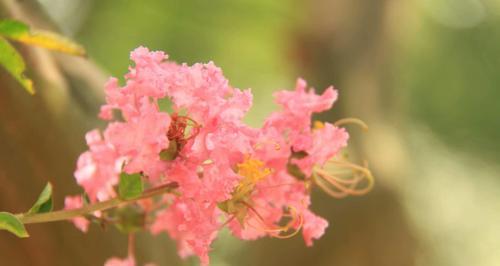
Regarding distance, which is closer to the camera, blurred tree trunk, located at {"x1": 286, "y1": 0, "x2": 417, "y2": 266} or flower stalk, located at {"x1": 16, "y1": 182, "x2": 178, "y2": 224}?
flower stalk, located at {"x1": 16, "y1": 182, "x2": 178, "y2": 224}

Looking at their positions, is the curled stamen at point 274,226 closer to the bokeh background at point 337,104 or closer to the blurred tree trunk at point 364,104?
the bokeh background at point 337,104

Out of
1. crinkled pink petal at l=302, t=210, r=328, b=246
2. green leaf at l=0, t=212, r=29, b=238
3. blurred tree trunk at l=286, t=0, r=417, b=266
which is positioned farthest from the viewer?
blurred tree trunk at l=286, t=0, r=417, b=266

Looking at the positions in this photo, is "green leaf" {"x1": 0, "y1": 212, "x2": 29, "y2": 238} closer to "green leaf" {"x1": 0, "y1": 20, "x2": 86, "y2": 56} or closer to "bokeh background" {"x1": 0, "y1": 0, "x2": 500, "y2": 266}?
"green leaf" {"x1": 0, "y1": 20, "x2": 86, "y2": 56}

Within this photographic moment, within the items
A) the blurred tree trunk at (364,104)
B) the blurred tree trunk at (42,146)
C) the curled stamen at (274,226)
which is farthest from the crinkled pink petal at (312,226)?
the blurred tree trunk at (364,104)

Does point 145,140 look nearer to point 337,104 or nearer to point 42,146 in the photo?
point 42,146

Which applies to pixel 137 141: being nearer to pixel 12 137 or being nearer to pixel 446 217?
pixel 12 137

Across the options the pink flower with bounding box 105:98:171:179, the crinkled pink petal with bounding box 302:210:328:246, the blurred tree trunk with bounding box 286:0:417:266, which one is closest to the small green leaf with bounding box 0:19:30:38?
the pink flower with bounding box 105:98:171:179

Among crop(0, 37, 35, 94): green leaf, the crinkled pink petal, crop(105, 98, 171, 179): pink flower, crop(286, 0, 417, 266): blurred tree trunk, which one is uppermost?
crop(286, 0, 417, 266): blurred tree trunk
